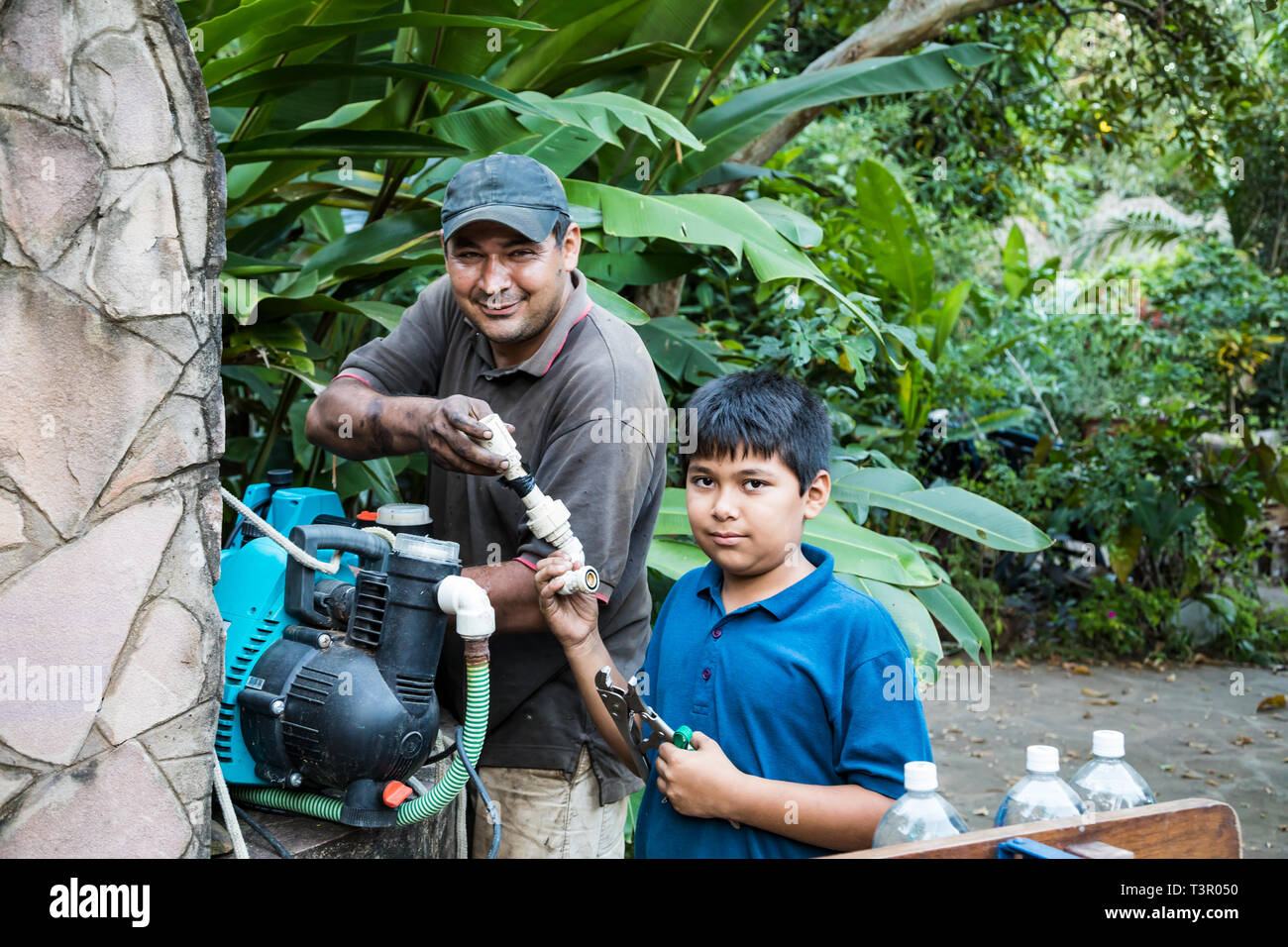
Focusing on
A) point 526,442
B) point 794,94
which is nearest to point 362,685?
point 526,442

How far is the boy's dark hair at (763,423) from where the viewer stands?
178 centimetres

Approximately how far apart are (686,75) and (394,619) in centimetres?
251

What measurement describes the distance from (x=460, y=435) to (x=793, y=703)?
664 millimetres

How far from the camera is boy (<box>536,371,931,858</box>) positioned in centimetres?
161

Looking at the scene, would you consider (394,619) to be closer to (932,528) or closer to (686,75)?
(686,75)

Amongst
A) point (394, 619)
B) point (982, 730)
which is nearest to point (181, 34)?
point (394, 619)

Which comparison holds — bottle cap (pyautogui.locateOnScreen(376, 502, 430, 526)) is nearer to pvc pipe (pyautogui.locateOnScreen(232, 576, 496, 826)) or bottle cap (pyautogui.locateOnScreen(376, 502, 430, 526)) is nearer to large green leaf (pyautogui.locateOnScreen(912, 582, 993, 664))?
pvc pipe (pyautogui.locateOnScreen(232, 576, 496, 826))

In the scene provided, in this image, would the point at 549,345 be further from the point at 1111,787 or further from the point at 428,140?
the point at 1111,787

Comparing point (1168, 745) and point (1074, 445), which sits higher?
point (1074, 445)

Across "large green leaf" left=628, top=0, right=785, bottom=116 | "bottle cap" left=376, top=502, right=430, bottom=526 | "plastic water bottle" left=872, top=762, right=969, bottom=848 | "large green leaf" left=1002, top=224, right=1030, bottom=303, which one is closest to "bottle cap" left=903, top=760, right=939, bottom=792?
"plastic water bottle" left=872, top=762, right=969, bottom=848

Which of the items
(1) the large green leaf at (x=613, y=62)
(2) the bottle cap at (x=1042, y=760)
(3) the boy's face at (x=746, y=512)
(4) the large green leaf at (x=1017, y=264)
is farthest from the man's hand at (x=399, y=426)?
(4) the large green leaf at (x=1017, y=264)

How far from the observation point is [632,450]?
6.66ft

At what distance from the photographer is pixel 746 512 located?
5.77ft

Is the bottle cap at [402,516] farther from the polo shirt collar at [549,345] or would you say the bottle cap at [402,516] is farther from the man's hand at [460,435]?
the polo shirt collar at [549,345]
